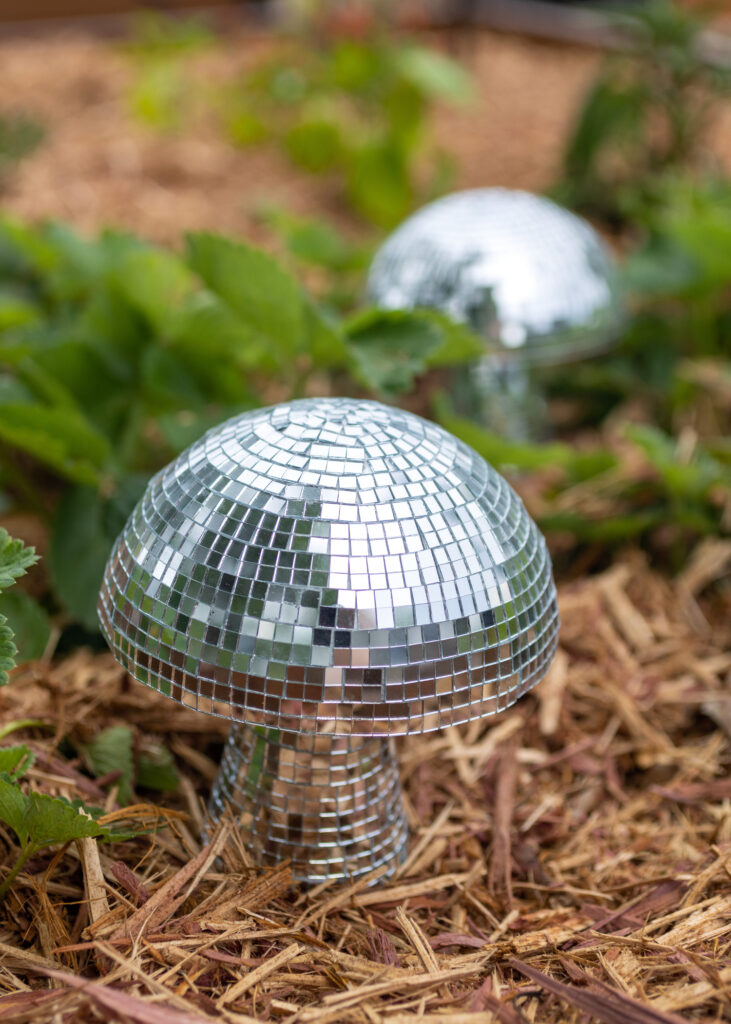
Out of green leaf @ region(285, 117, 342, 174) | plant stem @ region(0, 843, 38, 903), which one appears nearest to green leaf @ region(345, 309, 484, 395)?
plant stem @ region(0, 843, 38, 903)

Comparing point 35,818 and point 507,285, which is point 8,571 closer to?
point 35,818

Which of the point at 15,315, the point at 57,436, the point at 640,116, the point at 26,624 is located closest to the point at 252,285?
the point at 57,436

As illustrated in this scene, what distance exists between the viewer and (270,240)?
3660 millimetres

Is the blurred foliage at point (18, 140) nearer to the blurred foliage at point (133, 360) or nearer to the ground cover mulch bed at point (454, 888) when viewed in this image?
the blurred foliage at point (133, 360)

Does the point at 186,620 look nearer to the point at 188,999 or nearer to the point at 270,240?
the point at 188,999

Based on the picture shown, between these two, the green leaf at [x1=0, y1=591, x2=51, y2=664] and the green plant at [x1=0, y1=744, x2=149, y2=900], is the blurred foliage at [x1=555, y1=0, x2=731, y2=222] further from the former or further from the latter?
the green plant at [x1=0, y1=744, x2=149, y2=900]

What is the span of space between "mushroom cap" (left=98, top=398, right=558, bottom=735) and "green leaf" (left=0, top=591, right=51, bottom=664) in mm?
377

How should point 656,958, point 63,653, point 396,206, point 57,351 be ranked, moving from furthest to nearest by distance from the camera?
1. point 396,206
2. point 57,351
3. point 63,653
4. point 656,958

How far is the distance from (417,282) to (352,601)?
53.1 inches

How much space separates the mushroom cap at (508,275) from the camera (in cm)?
219

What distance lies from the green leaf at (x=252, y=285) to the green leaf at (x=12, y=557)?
2.54 feet

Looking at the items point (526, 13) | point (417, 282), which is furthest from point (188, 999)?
point (526, 13)

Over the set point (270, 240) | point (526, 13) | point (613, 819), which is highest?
point (526, 13)

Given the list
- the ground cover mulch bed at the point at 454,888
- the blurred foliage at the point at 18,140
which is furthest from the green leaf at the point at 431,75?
the ground cover mulch bed at the point at 454,888
